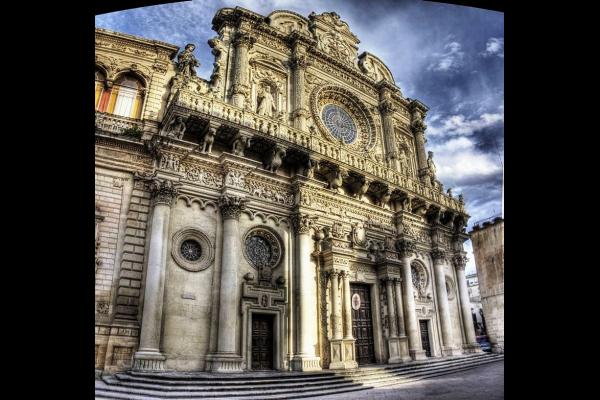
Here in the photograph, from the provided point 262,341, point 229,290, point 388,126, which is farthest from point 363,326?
point 388,126

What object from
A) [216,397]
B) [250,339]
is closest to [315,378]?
[250,339]

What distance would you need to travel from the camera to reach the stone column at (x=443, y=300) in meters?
21.1

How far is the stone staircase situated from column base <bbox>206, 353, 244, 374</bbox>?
679 millimetres

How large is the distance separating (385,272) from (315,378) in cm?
755

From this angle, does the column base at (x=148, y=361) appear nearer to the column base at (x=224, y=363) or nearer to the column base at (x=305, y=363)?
the column base at (x=224, y=363)

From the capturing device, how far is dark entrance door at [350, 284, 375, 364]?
1733 centimetres

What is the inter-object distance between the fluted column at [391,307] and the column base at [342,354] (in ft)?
11.4

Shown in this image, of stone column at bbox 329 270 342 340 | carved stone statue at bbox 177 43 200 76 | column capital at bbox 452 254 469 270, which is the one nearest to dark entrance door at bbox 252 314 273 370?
stone column at bbox 329 270 342 340

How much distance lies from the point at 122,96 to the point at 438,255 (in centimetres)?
1922

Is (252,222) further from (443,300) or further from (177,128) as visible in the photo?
(443,300)

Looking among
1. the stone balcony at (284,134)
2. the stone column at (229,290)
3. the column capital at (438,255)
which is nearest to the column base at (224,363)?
the stone column at (229,290)

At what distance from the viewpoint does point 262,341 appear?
1455 centimetres

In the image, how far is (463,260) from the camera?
82.5 feet
